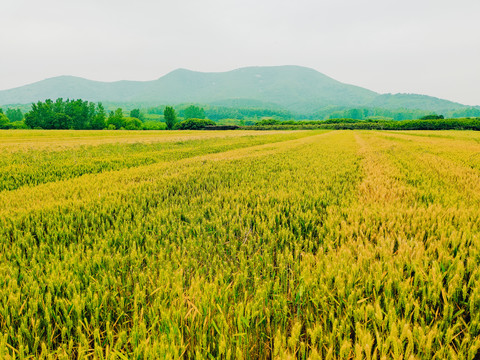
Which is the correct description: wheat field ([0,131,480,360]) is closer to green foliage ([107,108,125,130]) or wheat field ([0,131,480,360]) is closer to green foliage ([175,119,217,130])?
green foliage ([175,119,217,130])

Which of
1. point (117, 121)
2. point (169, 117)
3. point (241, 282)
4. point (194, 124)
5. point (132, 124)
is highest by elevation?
point (169, 117)

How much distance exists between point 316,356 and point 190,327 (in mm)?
797

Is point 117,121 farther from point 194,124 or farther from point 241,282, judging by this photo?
point 241,282

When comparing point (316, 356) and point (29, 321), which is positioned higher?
point (316, 356)

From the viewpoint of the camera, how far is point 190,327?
156 centimetres

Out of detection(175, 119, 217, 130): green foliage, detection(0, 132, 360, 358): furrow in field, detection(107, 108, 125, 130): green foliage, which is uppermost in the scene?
detection(107, 108, 125, 130): green foliage

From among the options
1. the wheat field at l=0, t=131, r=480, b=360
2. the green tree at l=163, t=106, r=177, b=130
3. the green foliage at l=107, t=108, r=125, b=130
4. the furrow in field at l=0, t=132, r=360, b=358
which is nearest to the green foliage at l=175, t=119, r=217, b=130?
the green tree at l=163, t=106, r=177, b=130

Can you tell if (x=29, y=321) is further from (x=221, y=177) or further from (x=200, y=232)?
(x=221, y=177)

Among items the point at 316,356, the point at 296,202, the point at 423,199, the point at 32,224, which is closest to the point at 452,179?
the point at 423,199

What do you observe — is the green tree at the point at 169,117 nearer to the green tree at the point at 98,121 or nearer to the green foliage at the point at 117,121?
the green foliage at the point at 117,121

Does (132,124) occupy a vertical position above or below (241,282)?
above

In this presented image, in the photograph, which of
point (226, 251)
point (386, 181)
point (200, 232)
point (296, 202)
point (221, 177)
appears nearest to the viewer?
point (226, 251)

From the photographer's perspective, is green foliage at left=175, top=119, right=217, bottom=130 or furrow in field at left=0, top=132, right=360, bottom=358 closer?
furrow in field at left=0, top=132, right=360, bottom=358

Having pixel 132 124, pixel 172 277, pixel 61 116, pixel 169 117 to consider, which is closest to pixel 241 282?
pixel 172 277
